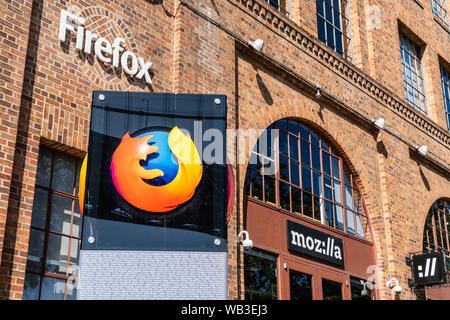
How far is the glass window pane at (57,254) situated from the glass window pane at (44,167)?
2.32ft

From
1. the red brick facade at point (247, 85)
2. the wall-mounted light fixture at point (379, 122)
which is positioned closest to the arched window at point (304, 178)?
the red brick facade at point (247, 85)

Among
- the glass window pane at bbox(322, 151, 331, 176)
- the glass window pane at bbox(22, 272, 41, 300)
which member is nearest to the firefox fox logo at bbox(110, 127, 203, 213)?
the glass window pane at bbox(22, 272, 41, 300)

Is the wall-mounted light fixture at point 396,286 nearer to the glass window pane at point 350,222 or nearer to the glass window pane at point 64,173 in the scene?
the glass window pane at point 350,222

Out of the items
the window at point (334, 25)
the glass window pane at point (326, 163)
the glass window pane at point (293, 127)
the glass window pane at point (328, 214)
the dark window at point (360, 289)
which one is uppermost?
the window at point (334, 25)

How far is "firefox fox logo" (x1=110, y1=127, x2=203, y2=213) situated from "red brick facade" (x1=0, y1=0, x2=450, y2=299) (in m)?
1.74

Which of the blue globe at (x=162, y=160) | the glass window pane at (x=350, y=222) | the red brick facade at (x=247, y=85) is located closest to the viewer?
the blue globe at (x=162, y=160)

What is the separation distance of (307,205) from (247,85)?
2.73 metres

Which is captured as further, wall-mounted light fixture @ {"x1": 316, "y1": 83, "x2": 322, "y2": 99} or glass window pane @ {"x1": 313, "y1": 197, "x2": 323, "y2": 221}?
wall-mounted light fixture @ {"x1": 316, "y1": 83, "x2": 322, "y2": 99}

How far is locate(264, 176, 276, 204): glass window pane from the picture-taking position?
11.6 meters

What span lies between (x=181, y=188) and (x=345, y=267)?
7396 millimetres

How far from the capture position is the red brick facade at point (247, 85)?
26.0 ft

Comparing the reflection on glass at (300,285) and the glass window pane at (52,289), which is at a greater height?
the reflection on glass at (300,285)

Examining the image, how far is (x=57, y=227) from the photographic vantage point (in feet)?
26.8

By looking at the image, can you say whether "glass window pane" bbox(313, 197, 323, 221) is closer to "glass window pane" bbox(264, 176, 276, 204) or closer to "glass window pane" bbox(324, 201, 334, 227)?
"glass window pane" bbox(324, 201, 334, 227)
